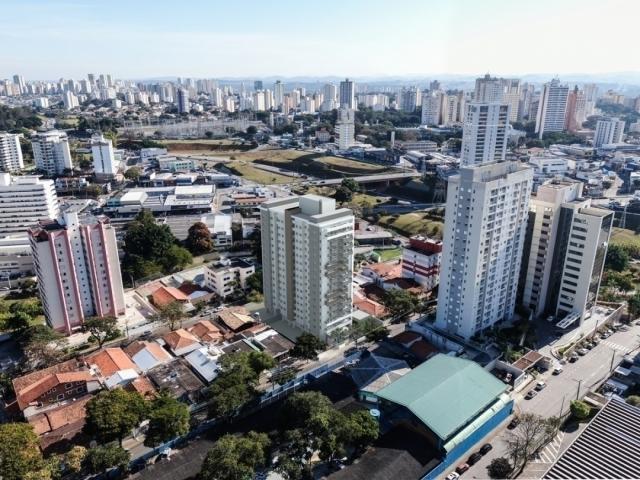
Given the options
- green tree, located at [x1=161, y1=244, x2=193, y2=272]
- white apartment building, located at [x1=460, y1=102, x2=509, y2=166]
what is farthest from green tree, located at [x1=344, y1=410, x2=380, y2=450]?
white apartment building, located at [x1=460, y1=102, x2=509, y2=166]

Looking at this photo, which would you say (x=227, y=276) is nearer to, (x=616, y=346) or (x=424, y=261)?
(x=424, y=261)

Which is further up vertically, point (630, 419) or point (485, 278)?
point (485, 278)

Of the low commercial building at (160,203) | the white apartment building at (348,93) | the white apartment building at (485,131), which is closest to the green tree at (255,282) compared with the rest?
the low commercial building at (160,203)

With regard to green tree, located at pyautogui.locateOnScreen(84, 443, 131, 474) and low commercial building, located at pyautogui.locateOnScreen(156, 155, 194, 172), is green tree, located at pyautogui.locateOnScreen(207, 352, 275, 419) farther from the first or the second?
low commercial building, located at pyautogui.locateOnScreen(156, 155, 194, 172)

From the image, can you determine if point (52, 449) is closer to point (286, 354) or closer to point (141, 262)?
point (286, 354)

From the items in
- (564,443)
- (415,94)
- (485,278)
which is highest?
(415,94)

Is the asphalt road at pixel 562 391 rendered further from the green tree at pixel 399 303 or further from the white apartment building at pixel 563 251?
the green tree at pixel 399 303

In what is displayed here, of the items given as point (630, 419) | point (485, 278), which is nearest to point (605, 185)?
point (485, 278)
